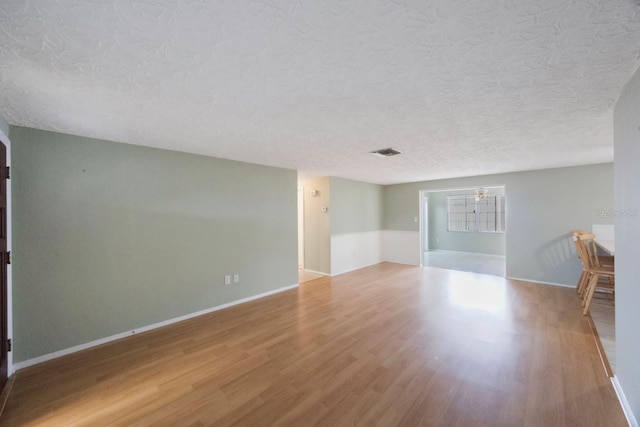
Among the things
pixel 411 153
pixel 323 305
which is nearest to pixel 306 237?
pixel 323 305

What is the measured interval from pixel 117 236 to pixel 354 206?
4.64 metres

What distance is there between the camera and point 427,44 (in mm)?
1209

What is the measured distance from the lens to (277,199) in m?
4.39

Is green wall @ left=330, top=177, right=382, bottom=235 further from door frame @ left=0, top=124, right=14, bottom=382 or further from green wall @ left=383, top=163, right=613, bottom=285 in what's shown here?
door frame @ left=0, top=124, right=14, bottom=382

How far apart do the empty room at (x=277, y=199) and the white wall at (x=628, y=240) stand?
0.03m

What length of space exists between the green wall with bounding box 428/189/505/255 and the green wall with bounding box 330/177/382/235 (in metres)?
3.21

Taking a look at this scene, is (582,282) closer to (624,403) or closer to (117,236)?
(624,403)

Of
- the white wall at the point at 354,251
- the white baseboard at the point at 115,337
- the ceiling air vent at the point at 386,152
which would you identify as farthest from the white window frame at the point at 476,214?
the white baseboard at the point at 115,337

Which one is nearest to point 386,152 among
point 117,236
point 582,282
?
point 117,236

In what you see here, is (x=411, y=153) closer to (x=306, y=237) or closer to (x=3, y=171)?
(x=306, y=237)

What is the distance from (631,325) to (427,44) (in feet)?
7.18

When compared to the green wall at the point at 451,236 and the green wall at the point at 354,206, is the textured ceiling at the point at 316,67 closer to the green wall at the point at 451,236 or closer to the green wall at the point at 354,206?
the green wall at the point at 354,206

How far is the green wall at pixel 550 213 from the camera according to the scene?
167 inches

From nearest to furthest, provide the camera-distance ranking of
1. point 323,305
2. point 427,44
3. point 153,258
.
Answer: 1. point 427,44
2. point 153,258
3. point 323,305
